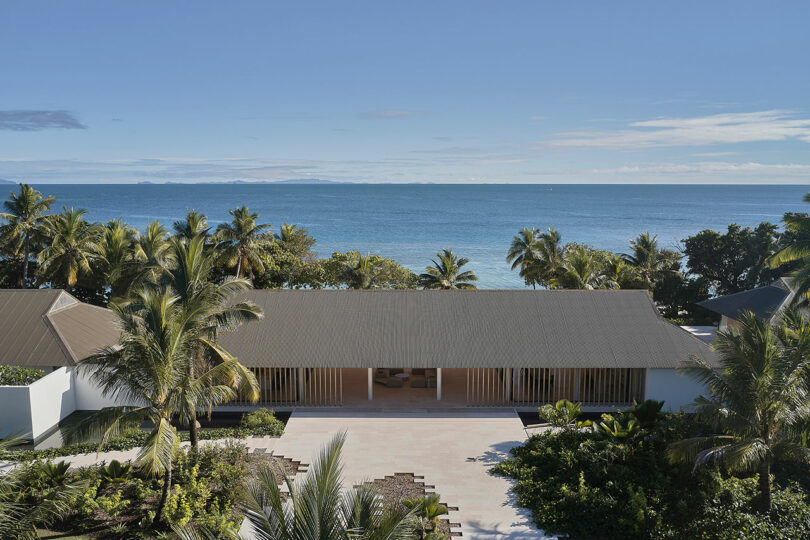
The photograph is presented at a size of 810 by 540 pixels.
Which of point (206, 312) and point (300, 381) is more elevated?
point (206, 312)

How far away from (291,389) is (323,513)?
15.3 metres

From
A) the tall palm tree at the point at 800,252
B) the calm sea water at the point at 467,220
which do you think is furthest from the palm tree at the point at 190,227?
the calm sea water at the point at 467,220

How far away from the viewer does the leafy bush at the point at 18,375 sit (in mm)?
19875

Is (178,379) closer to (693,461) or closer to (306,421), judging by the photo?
(306,421)

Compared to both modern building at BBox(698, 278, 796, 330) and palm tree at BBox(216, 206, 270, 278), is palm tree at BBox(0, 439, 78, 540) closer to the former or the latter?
palm tree at BBox(216, 206, 270, 278)

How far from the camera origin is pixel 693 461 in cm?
1547

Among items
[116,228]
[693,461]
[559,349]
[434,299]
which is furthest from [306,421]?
[116,228]

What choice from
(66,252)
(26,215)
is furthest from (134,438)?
(26,215)

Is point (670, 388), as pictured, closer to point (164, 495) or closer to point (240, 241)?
point (164, 495)

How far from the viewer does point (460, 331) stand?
2398cm

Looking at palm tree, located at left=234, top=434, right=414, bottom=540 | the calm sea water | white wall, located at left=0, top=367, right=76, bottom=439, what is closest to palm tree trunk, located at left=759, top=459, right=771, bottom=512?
palm tree, located at left=234, top=434, right=414, bottom=540

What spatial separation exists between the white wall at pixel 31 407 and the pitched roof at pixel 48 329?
126cm

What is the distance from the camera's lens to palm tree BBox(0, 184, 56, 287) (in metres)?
36.4

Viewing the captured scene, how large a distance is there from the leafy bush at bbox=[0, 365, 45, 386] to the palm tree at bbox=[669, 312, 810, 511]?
20.2m
